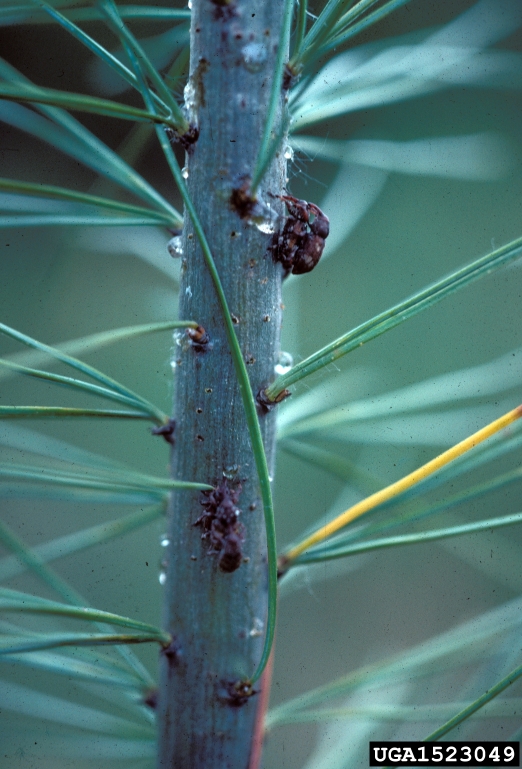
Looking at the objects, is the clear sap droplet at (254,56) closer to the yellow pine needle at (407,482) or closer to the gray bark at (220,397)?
the gray bark at (220,397)

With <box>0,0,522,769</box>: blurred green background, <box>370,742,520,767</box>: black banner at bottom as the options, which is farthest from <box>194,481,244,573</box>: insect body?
<box>0,0,522,769</box>: blurred green background

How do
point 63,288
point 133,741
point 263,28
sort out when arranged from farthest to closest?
point 63,288, point 133,741, point 263,28

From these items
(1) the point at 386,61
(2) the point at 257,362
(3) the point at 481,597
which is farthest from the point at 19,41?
(3) the point at 481,597

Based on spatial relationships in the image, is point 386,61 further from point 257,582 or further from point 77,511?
point 77,511

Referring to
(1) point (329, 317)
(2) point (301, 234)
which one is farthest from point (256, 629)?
(1) point (329, 317)

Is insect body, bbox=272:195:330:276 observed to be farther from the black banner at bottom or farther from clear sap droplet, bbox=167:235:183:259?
the black banner at bottom
